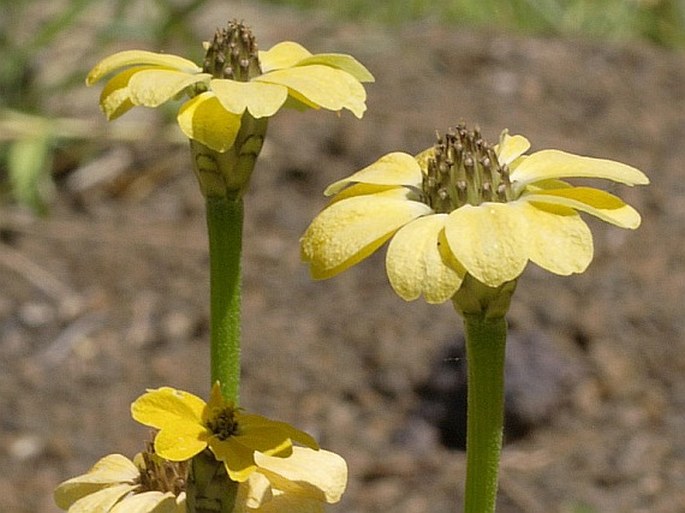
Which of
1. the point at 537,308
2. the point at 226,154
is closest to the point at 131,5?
the point at 537,308

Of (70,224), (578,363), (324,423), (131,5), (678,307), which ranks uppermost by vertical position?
(131,5)

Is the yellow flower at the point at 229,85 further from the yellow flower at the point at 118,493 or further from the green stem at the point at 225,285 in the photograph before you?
the yellow flower at the point at 118,493

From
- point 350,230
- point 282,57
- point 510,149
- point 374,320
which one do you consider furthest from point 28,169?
point 350,230

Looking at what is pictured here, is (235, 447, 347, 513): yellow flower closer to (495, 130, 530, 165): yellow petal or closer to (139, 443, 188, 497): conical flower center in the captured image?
(139, 443, 188, 497): conical flower center

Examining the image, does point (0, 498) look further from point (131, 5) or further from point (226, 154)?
point (131, 5)

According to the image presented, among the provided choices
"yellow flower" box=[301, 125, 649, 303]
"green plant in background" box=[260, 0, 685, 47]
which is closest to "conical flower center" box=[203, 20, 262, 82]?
"yellow flower" box=[301, 125, 649, 303]

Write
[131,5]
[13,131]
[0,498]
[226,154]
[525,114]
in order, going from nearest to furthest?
[226,154], [0,498], [13,131], [525,114], [131,5]

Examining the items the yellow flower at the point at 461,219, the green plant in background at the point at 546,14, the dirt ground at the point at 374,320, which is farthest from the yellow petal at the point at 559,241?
the green plant in background at the point at 546,14

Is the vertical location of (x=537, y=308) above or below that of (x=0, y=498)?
above
